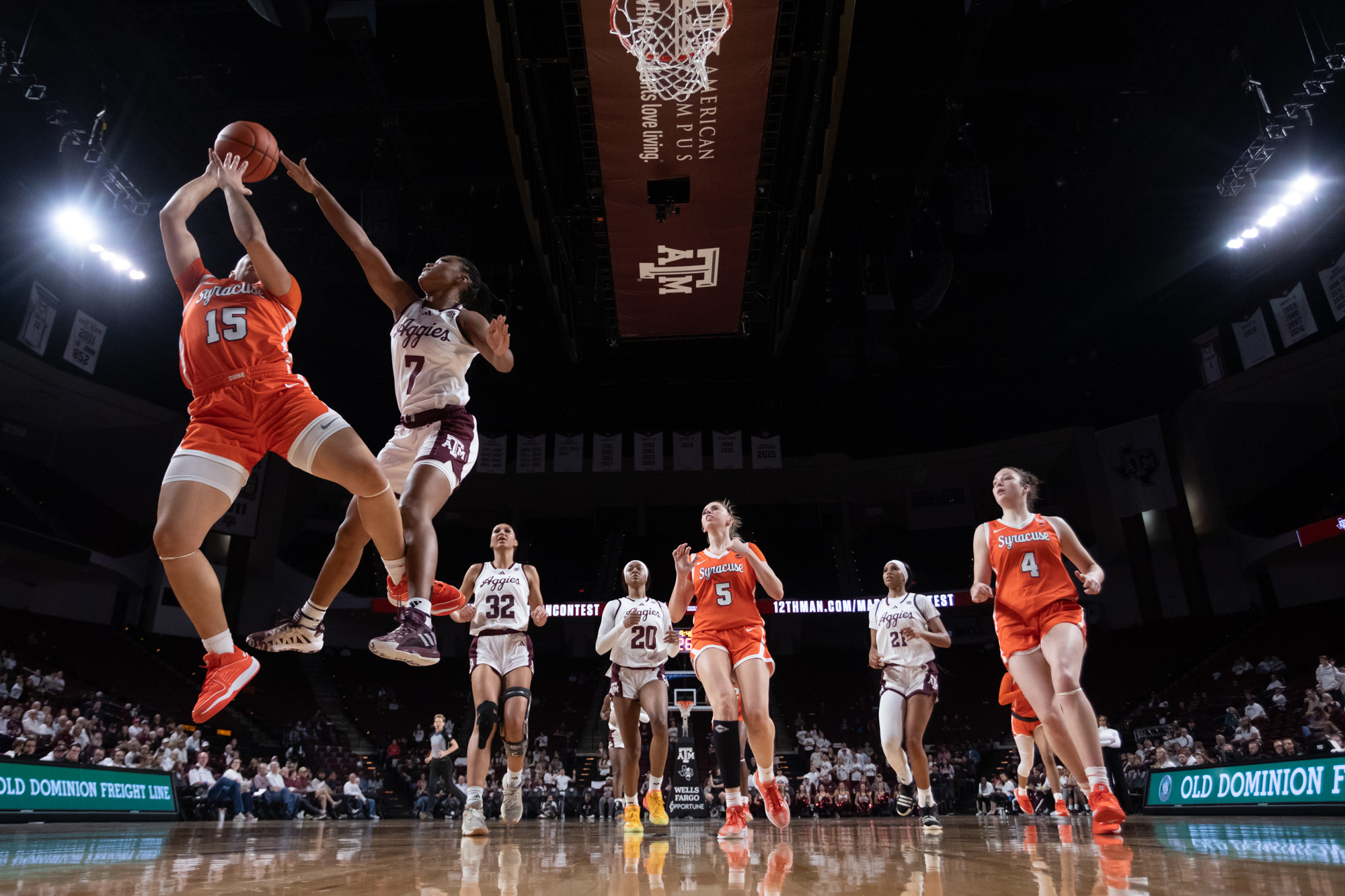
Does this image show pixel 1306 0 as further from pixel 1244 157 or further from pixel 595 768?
pixel 595 768

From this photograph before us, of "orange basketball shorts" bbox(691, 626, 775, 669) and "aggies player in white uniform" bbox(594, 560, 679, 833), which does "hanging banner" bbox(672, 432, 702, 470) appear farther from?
"orange basketball shorts" bbox(691, 626, 775, 669)

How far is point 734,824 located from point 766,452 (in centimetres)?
1945

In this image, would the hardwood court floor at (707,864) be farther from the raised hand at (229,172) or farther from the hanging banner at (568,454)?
the hanging banner at (568,454)

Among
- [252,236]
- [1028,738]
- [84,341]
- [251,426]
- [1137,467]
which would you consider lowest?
[1028,738]

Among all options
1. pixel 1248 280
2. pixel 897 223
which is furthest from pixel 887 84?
pixel 1248 280

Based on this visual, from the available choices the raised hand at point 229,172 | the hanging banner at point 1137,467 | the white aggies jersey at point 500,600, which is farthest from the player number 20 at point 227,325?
the hanging banner at point 1137,467

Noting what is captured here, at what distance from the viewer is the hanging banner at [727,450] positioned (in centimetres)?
2411

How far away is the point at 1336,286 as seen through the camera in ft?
53.2

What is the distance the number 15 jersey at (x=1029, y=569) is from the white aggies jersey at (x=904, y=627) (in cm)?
218

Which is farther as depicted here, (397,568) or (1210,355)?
(1210,355)

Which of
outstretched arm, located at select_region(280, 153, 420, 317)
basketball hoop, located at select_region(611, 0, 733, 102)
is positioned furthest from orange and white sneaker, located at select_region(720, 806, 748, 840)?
basketball hoop, located at select_region(611, 0, 733, 102)

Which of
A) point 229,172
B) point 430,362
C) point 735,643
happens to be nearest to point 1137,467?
point 735,643

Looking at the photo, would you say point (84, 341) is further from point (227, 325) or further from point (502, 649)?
point (227, 325)

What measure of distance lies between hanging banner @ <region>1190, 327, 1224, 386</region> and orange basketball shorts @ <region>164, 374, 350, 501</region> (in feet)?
72.0
